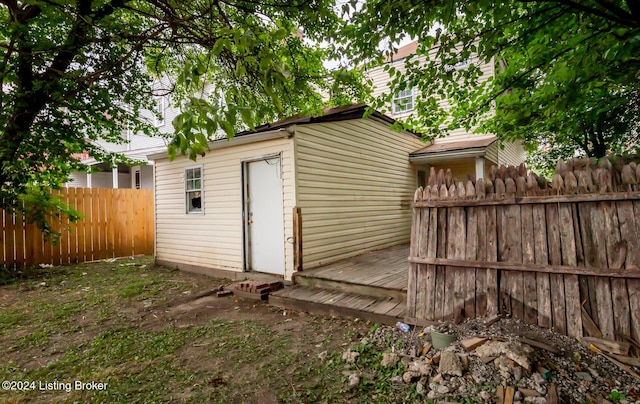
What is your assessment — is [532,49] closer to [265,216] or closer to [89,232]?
[265,216]

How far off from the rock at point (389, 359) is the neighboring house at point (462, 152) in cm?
601

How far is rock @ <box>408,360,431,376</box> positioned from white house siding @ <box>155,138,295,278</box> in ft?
10.1

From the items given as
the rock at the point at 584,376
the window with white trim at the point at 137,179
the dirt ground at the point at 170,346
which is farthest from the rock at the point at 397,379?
the window with white trim at the point at 137,179

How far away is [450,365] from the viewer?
2.47m

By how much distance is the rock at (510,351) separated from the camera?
2.32 meters

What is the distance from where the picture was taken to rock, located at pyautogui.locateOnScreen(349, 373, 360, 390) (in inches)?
99.2

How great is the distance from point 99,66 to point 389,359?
639 centimetres

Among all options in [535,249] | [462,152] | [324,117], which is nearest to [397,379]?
[535,249]

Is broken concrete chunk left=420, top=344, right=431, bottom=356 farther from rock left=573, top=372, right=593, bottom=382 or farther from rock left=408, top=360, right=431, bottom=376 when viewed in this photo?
rock left=573, top=372, right=593, bottom=382

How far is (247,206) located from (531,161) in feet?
39.8

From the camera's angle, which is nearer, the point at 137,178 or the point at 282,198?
the point at 282,198

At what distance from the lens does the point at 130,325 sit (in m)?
4.07

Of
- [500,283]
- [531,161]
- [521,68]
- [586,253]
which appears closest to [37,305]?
[500,283]

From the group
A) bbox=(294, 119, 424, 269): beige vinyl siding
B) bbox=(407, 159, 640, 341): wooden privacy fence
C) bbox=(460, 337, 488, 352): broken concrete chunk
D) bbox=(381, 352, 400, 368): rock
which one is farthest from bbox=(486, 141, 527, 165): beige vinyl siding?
bbox=(381, 352, 400, 368): rock
